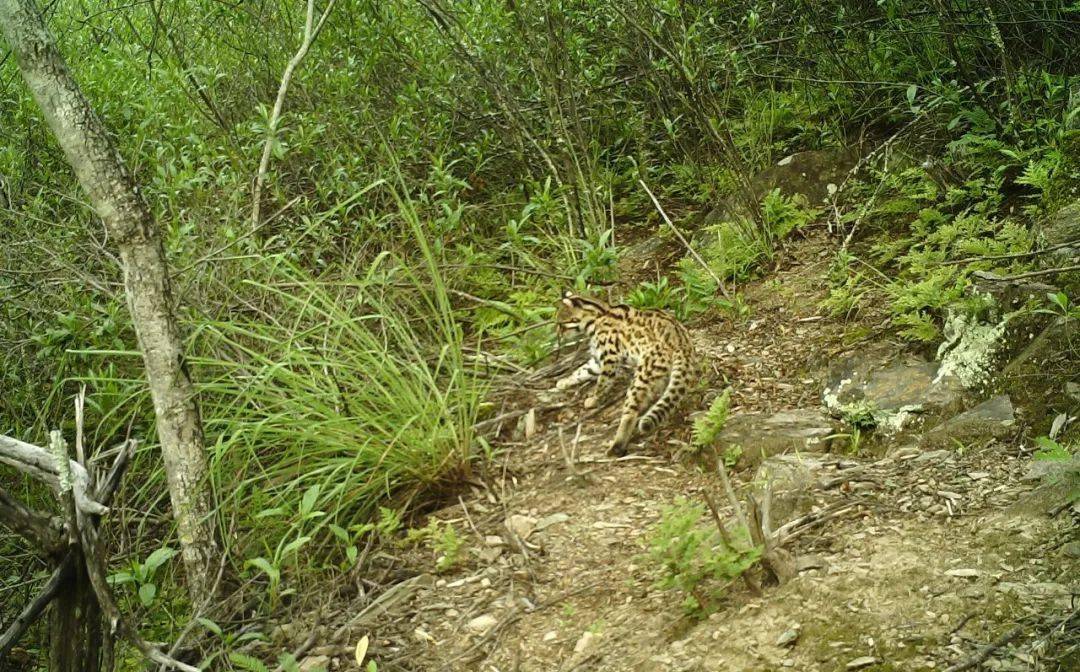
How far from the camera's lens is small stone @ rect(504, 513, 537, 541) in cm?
559

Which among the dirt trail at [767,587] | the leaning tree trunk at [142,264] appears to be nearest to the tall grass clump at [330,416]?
the leaning tree trunk at [142,264]

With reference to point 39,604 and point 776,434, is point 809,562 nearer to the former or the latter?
point 776,434

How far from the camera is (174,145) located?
8227 mm

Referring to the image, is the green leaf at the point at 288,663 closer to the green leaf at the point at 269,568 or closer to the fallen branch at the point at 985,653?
the green leaf at the point at 269,568

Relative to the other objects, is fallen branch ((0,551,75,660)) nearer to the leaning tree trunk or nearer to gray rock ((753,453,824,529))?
the leaning tree trunk

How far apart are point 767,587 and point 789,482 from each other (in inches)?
34.1

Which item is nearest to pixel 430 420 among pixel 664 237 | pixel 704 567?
pixel 704 567

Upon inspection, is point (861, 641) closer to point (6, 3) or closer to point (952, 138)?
point (6, 3)

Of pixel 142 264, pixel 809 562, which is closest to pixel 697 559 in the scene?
pixel 809 562

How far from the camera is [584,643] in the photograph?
14.7 ft

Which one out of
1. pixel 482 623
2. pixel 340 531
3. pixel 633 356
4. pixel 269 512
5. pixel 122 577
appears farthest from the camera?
pixel 633 356

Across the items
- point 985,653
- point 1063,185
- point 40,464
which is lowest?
point 985,653

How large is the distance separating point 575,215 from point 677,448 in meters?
2.92

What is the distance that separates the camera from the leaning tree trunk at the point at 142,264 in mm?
4828
